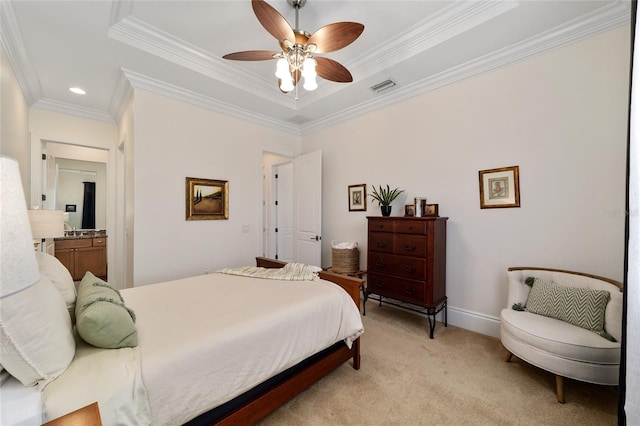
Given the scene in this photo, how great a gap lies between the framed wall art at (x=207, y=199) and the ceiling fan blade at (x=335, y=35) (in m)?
2.32

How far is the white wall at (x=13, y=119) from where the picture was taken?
2.25 metres

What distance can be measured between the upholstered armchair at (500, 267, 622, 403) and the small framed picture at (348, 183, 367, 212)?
209 centimetres

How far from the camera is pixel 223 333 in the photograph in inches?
54.2

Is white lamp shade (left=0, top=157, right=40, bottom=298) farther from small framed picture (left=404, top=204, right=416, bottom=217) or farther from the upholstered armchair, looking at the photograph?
small framed picture (left=404, top=204, right=416, bottom=217)

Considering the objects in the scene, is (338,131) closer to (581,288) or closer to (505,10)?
(505,10)

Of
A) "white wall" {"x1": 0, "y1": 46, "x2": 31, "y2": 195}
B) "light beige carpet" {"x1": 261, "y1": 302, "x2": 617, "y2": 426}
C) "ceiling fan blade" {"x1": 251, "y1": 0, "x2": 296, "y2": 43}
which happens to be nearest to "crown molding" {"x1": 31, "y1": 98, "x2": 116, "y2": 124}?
"white wall" {"x1": 0, "y1": 46, "x2": 31, "y2": 195}

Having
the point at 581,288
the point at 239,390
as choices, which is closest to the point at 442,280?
the point at 581,288

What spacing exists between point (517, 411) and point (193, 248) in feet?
11.5

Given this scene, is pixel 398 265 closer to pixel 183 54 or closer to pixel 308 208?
pixel 308 208

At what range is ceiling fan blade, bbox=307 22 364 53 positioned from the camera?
5.75ft

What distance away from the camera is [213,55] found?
290cm

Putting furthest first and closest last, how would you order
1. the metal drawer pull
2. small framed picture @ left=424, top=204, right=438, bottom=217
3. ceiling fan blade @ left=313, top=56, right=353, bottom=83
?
small framed picture @ left=424, top=204, right=438, bottom=217 → the metal drawer pull → ceiling fan blade @ left=313, top=56, right=353, bottom=83

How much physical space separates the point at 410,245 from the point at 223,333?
211 centimetres

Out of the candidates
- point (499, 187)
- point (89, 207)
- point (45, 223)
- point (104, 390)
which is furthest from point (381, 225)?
point (89, 207)
